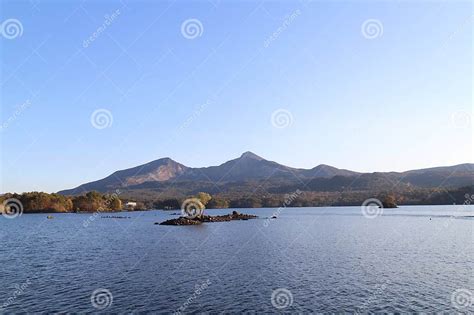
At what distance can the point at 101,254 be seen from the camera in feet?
240

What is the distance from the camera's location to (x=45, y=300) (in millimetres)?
39375

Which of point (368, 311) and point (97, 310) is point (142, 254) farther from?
point (368, 311)

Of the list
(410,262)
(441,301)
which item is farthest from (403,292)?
(410,262)

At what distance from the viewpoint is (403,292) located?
4128 cm

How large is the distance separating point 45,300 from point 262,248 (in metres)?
48.5

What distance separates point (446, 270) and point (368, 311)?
2620 cm

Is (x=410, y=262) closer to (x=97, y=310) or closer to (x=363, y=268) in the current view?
(x=363, y=268)

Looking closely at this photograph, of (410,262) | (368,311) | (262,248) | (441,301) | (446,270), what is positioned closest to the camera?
(368,311)

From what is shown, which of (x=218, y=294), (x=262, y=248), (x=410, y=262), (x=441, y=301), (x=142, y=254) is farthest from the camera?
(x=262, y=248)

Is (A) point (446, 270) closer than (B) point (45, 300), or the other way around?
(B) point (45, 300)

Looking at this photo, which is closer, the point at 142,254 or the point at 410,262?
the point at 410,262

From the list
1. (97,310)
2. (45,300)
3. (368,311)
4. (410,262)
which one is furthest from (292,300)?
(410,262)

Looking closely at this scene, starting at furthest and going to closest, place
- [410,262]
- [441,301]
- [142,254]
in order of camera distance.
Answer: [142,254] → [410,262] → [441,301]

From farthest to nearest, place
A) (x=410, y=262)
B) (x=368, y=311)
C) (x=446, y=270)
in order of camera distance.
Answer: (x=410, y=262)
(x=446, y=270)
(x=368, y=311)
